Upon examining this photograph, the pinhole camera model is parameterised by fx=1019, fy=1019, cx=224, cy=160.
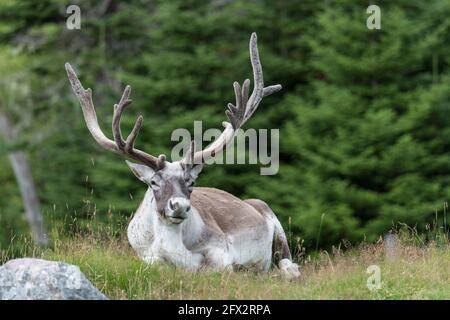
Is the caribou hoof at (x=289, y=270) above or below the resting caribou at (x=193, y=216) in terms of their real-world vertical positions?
below

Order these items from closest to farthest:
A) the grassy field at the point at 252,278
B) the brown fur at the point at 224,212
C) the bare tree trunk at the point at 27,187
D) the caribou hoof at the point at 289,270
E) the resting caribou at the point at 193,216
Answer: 1. the grassy field at the point at 252,278
2. the resting caribou at the point at 193,216
3. the caribou hoof at the point at 289,270
4. the brown fur at the point at 224,212
5. the bare tree trunk at the point at 27,187

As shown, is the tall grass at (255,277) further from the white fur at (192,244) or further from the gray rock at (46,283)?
the gray rock at (46,283)

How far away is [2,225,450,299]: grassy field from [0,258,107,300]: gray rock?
61cm

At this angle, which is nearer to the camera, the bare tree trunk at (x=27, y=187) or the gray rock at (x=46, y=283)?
the gray rock at (x=46, y=283)

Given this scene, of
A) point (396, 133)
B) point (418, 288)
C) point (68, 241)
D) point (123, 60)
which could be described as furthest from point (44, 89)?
point (418, 288)

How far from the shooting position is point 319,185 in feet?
61.6

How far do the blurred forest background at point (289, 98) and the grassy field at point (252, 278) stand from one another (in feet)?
23.9

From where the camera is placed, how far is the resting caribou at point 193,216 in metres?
9.30

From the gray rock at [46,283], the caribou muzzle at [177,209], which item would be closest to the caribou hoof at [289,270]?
the caribou muzzle at [177,209]

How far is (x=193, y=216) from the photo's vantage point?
971 centimetres

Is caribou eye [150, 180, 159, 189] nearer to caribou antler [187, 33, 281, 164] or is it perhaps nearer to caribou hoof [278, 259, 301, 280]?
caribou antler [187, 33, 281, 164]

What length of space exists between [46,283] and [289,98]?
1428 cm
